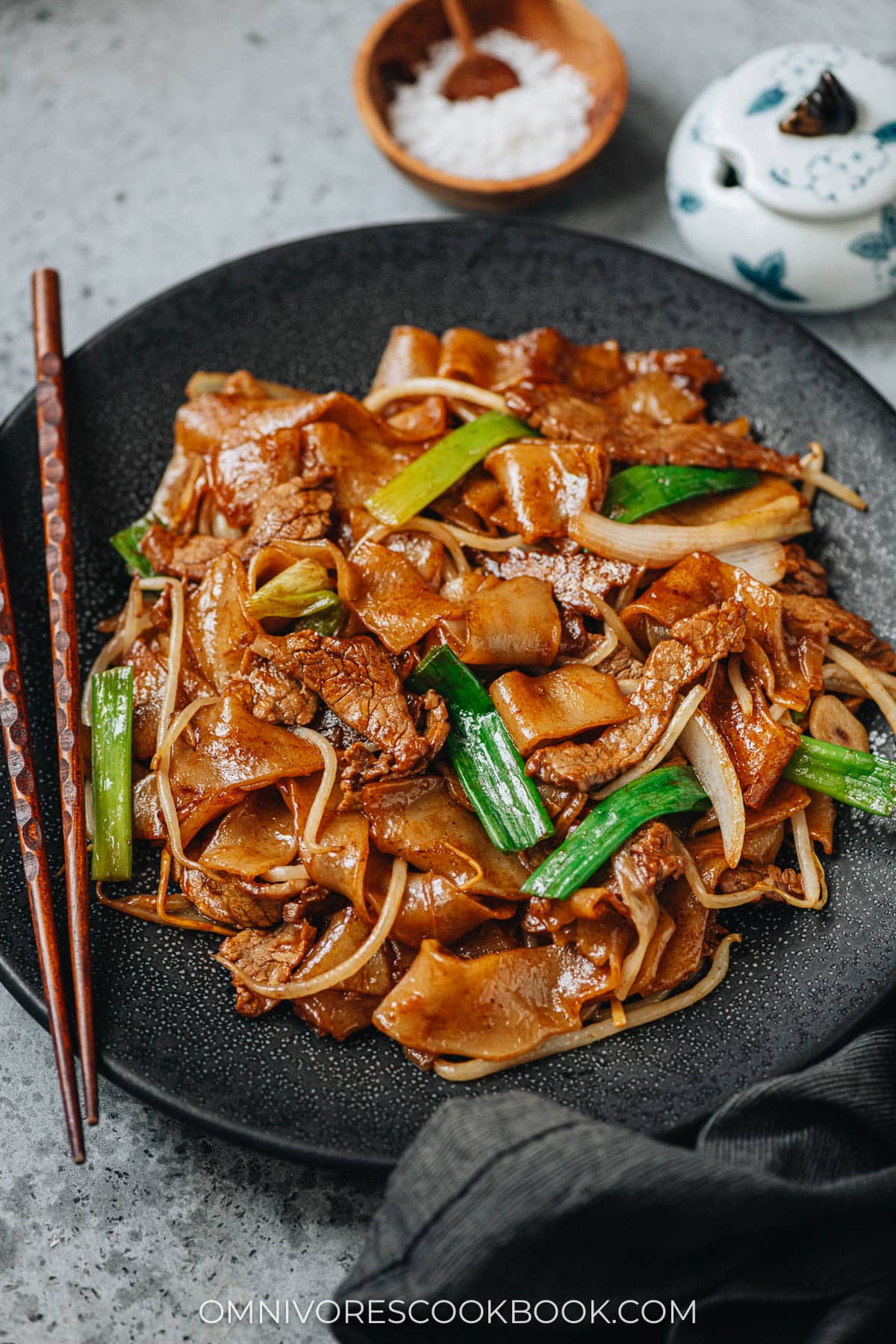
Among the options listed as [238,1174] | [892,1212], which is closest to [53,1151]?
[238,1174]

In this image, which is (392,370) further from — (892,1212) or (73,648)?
(892,1212)

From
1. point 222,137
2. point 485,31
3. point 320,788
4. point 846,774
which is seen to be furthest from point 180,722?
point 485,31

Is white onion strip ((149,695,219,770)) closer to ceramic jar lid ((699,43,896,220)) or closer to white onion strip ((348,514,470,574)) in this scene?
white onion strip ((348,514,470,574))

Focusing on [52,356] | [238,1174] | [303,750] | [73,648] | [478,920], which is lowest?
[238,1174]

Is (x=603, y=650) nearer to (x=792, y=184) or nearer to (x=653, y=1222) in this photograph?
(x=653, y=1222)

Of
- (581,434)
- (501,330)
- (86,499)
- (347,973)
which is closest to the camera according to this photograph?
(347,973)

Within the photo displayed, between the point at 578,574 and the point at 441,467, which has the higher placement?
the point at 441,467
